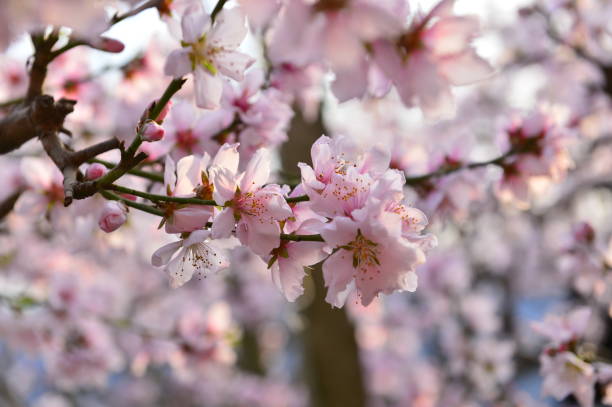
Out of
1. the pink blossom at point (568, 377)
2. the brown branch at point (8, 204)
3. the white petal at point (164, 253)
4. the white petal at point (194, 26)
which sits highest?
the white petal at point (194, 26)

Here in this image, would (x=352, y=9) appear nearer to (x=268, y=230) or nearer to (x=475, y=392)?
(x=268, y=230)

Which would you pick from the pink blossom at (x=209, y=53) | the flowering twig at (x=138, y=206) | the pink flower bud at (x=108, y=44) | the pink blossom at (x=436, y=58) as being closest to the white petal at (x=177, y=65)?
the pink blossom at (x=209, y=53)

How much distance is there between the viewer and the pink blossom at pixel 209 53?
2.97 ft

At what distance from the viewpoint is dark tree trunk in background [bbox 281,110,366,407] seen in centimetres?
311

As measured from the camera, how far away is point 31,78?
3.34 feet

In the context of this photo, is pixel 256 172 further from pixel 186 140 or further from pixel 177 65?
pixel 186 140

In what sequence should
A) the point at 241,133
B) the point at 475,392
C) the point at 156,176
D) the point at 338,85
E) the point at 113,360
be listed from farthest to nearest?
the point at 475,392 → the point at 113,360 → the point at 241,133 → the point at 156,176 → the point at 338,85

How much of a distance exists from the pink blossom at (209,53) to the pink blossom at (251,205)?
0.17 meters

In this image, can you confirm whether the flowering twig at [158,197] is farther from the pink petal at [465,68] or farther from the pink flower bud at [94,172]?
the pink petal at [465,68]

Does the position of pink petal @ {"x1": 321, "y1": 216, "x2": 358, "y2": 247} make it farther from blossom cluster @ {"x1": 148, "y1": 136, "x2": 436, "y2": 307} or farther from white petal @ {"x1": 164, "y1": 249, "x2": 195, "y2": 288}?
white petal @ {"x1": 164, "y1": 249, "x2": 195, "y2": 288}

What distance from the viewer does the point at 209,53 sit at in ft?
3.10

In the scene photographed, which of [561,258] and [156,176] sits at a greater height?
[156,176]

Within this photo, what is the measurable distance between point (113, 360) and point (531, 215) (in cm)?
399

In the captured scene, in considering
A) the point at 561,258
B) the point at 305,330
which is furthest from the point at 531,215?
the point at 561,258
